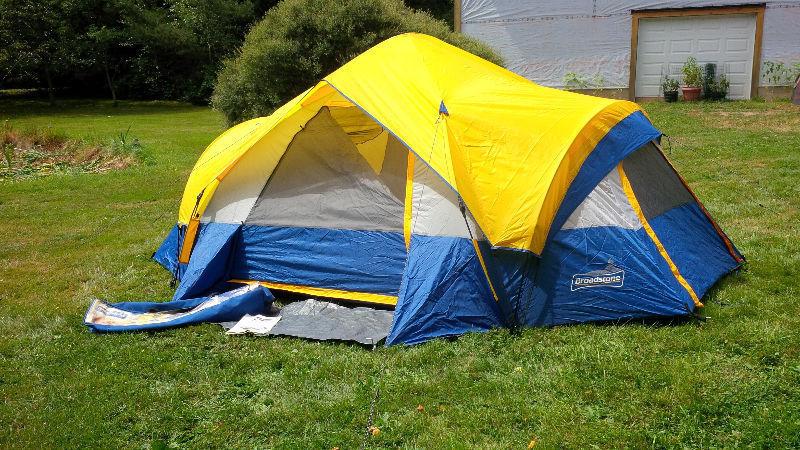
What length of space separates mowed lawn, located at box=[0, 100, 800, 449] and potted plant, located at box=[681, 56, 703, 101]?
33.5 ft

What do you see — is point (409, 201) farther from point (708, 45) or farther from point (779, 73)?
point (779, 73)

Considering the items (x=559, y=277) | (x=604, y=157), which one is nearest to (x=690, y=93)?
(x=604, y=157)

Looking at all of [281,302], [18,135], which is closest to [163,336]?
[281,302]

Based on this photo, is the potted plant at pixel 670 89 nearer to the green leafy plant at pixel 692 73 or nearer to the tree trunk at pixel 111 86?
the green leafy plant at pixel 692 73

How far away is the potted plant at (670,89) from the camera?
1603 centimetres

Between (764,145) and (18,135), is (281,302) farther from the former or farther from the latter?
(18,135)

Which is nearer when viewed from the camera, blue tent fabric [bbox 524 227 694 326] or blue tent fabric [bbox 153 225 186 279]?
blue tent fabric [bbox 524 227 694 326]

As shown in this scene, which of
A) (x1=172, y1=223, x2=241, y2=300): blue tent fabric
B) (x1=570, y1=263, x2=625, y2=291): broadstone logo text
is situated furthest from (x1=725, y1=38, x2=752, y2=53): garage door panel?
(x1=172, y1=223, x2=241, y2=300): blue tent fabric

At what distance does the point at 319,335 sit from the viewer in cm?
480

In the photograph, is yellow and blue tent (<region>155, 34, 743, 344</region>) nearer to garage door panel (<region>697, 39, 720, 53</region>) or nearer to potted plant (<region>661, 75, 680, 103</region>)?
potted plant (<region>661, 75, 680, 103</region>)

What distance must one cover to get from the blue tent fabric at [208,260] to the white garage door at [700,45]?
13276 millimetres

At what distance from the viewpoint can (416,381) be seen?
4.11 meters

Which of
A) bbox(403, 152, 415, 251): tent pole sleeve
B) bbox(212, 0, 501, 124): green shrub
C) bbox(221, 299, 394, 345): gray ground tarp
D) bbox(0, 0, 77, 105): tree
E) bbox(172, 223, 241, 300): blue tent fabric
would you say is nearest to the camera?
bbox(221, 299, 394, 345): gray ground tarp

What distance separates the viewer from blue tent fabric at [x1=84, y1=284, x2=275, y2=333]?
5039 millimetres
